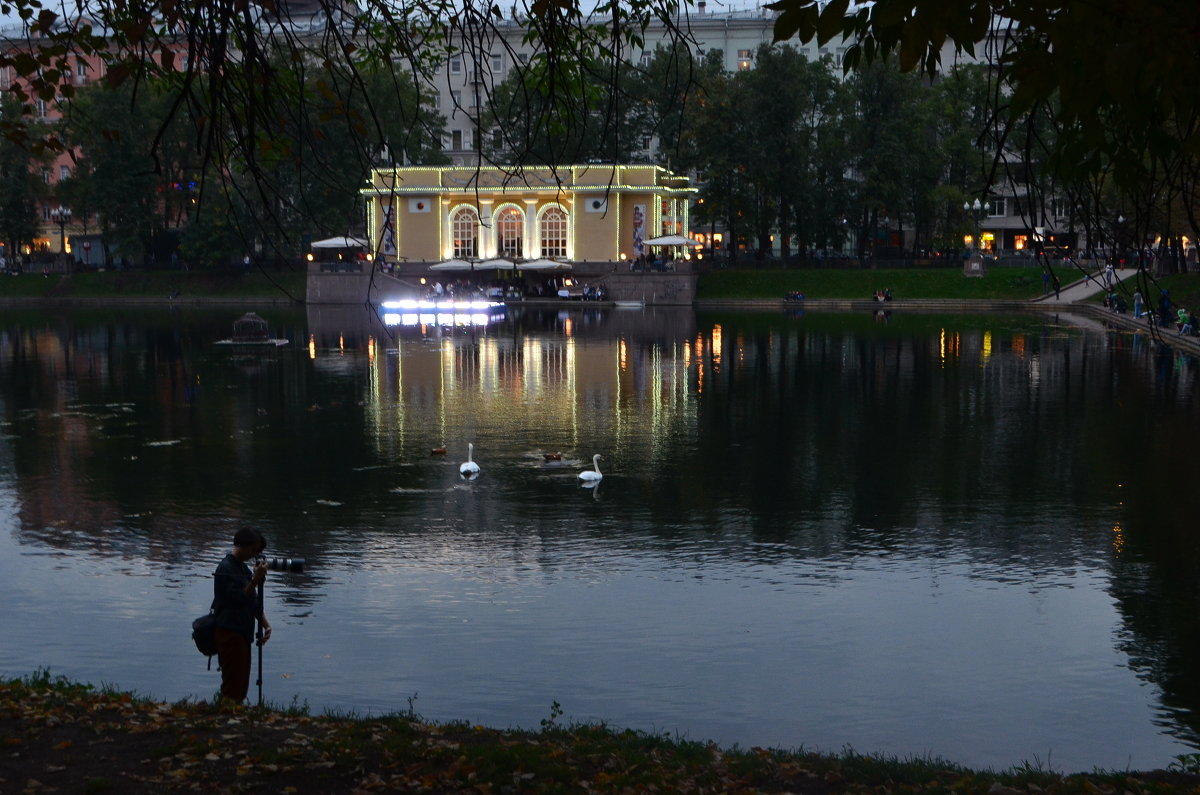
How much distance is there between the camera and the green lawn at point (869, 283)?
3095 inches

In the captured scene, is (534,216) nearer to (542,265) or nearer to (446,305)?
(542,265)

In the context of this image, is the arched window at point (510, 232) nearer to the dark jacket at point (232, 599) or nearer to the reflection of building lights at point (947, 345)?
the reflection of building lights at point (947, 345)

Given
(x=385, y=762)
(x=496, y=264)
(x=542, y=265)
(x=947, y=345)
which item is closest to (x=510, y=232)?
(x=496, y=264)

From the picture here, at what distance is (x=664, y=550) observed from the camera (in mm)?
17516

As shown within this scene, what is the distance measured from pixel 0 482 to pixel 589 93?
15330 millimetres

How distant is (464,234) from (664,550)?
76164mm

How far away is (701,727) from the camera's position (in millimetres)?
11383

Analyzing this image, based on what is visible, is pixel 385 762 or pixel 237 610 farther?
pixel 237 610

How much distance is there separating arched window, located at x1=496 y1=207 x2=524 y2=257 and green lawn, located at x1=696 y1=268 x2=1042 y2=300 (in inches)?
519

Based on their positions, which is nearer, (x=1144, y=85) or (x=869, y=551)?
(x=1144, y=85)

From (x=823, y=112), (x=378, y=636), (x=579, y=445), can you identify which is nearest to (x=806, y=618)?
(x=378, y=636)

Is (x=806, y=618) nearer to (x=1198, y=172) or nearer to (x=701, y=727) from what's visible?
(x=701, y=727)

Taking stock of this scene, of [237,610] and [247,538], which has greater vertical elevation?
[247,538]

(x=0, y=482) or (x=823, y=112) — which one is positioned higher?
(x=823, y=112)
